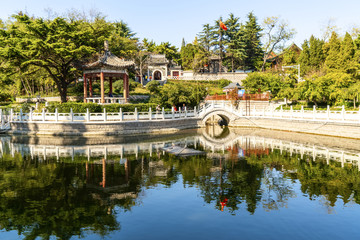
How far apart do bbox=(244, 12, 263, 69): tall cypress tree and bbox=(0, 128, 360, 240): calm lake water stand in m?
42.2


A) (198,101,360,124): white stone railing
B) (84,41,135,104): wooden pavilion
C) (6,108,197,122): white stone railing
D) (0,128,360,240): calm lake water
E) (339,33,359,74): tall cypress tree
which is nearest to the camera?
(0,128,360,240): calm lake water

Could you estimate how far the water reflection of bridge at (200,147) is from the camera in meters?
18.4

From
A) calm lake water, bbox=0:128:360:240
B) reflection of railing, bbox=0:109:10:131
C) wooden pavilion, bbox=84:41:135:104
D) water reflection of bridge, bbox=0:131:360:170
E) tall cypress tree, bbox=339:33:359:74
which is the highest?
tall cypress tree, bbox=339:33:359:74

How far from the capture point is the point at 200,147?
21734 millimetres

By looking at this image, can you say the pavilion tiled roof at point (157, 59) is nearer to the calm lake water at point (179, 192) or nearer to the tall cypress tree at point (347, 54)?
the tall cypress tree at point (347, 54)

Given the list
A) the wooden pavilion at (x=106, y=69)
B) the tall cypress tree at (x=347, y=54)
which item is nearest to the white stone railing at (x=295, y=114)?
the wooden pavilion at (x=106, y=69)

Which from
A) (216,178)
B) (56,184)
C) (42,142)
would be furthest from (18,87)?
(216,178)

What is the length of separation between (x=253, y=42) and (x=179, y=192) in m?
53.1

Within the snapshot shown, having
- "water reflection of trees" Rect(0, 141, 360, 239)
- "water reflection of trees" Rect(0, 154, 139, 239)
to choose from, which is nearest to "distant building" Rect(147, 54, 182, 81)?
"water reflection of trees" Rect(0, 141, 360, 239)

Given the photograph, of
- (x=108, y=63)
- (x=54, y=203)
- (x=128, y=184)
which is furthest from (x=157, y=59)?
(x=54, y=203)

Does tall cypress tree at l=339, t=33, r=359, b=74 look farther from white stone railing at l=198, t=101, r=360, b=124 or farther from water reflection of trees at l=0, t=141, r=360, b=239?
water reflection of trees at l=0, t=141, r=360, b=239

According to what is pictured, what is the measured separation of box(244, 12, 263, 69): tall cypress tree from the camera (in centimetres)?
5967

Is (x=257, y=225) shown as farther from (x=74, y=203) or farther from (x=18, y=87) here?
(x=18, y=87)

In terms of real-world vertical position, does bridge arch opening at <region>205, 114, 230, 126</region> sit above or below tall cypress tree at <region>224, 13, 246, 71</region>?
below
